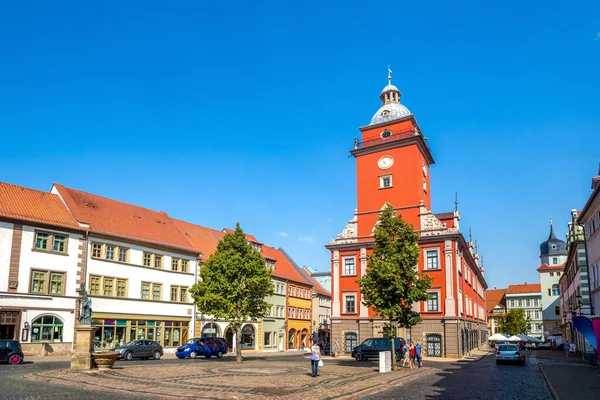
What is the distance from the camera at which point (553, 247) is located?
132 metres

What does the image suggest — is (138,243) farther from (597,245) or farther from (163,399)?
(597,245)

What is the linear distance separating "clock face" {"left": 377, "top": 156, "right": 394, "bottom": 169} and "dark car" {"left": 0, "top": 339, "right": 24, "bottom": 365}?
35.2 metres

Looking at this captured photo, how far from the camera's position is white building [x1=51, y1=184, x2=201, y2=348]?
41.9 meters

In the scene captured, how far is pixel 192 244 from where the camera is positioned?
5375 centimetres

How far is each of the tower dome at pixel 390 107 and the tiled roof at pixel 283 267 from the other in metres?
22.9

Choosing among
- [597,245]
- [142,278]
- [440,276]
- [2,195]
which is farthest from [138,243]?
[597,245]

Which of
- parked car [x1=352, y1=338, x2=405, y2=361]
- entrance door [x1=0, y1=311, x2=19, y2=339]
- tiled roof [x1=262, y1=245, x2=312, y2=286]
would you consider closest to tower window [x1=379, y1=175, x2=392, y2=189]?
parked car [x1=352, y1=338, x2=405, y2=361]

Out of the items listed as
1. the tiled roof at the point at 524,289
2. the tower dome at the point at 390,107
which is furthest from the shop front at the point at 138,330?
the tiled roof at the point at 524,289

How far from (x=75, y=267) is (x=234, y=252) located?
518 inches

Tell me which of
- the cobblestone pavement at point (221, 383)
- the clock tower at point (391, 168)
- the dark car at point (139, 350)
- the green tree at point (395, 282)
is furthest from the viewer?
the clock tower at point (391, 168)

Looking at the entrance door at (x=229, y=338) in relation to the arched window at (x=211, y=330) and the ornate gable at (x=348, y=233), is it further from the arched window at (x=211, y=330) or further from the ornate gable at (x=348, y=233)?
the ornate gable at (x=348, y=233)

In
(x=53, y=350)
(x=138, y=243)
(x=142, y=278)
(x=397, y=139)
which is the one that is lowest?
(x=53, y=350)

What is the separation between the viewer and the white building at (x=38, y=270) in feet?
118

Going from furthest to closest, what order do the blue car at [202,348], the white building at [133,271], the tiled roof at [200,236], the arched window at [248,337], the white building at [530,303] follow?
the white building at [530,303] < the arched window at [248,337] < the tiled roof at [200,236] < the white building at [133,271] < the blue car at [202,348]
